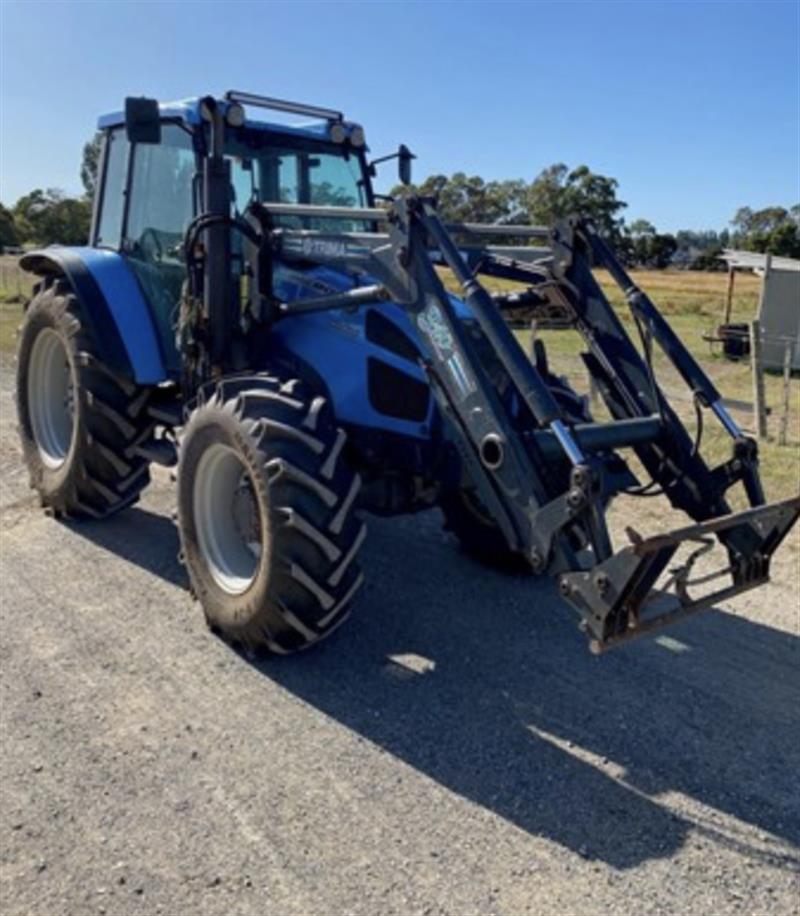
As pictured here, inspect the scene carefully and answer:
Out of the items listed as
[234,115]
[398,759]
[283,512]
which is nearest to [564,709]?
[398,759]

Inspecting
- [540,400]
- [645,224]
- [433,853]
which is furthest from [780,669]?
[645,224]

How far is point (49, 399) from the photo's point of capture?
253 inches

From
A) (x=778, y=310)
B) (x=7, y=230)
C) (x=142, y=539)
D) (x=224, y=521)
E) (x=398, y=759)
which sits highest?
(x=7, y=230)

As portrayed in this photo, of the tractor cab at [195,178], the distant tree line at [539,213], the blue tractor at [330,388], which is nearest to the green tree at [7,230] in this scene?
the distant tree line at [539,213]

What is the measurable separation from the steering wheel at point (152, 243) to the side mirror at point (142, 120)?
1.00 m

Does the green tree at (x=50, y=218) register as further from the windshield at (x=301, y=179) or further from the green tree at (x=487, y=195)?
the windshield at (x=301, y=179)

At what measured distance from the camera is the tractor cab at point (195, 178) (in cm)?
500

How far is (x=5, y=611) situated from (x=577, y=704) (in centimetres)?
286

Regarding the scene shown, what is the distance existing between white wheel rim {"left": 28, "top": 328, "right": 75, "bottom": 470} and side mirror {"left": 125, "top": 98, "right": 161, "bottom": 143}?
87.1 inches

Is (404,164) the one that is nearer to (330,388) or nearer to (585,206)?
(330,388)

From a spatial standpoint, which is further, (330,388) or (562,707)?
(330,388)

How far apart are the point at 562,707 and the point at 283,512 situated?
55.6 inches

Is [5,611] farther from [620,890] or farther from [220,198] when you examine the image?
[620,890]

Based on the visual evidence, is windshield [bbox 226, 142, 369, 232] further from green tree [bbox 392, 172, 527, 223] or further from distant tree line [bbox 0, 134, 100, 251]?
green tree [bbox 392, 172, 527, 223]
